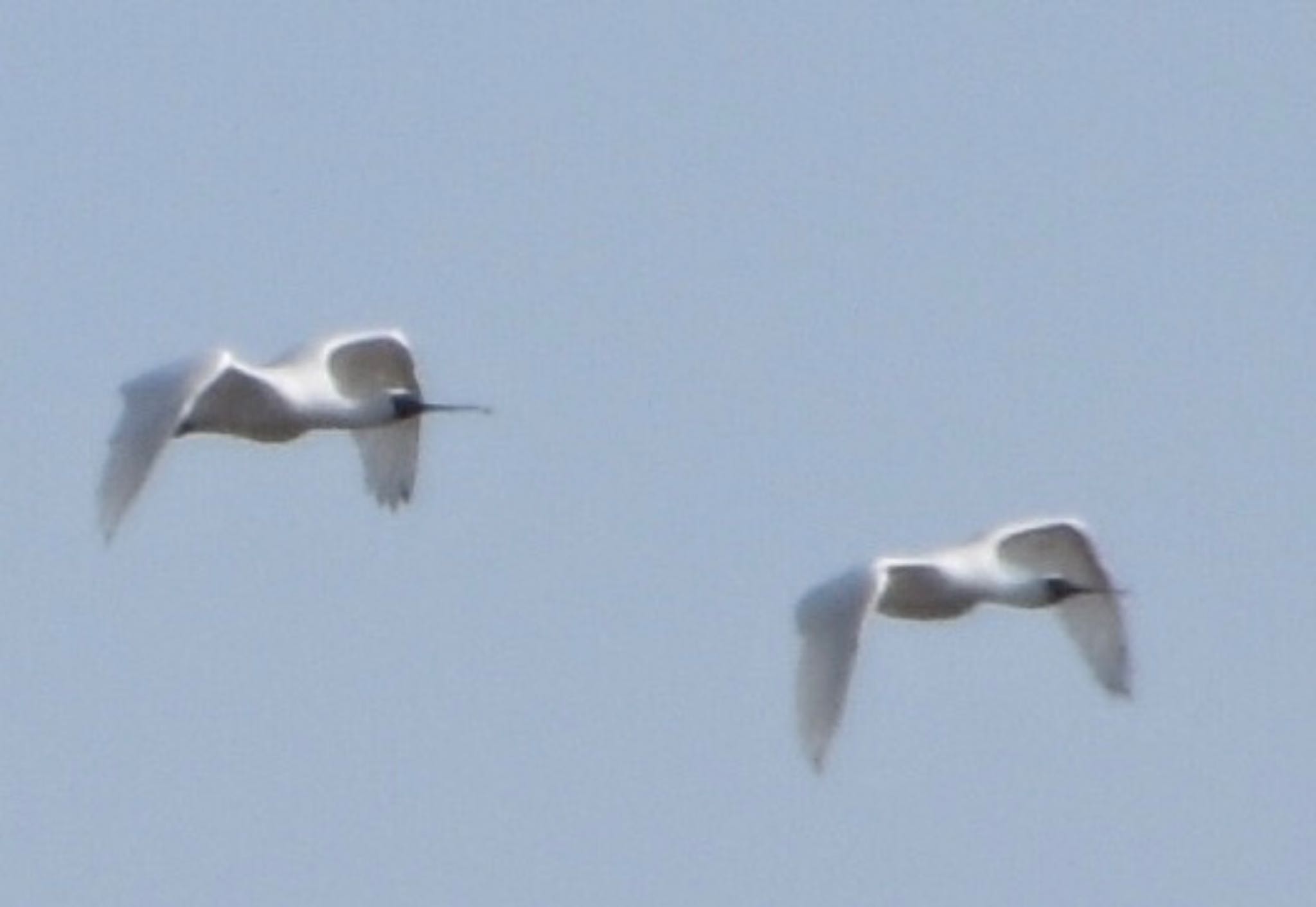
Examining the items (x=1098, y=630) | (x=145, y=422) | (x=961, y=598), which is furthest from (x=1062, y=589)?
(x=145, y=422)

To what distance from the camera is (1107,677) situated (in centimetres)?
5125

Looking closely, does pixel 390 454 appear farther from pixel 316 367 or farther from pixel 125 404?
pixel 125 404

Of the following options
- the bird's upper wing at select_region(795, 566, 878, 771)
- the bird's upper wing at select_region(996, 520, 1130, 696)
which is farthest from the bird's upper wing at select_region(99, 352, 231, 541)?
the bird's upper wing at select_region(996, 520, 1130, 696)

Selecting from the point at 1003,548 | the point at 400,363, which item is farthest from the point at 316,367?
the point at 1003,548

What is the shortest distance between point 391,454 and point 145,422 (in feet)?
17.8

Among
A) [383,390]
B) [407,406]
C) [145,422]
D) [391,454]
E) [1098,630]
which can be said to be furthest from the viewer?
[1098,630]

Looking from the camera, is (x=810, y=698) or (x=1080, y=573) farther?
(x=1080, y=573)

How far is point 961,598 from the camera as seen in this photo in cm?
4972

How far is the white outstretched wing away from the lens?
50.7 m

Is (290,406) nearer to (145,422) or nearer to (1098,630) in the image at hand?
(145,422)

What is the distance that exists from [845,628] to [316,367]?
425 centimetres

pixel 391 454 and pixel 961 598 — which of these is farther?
pixel 391 454

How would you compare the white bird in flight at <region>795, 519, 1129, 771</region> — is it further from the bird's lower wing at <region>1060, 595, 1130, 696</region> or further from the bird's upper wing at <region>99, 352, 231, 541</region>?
the bird's upper wing at <region>99, 352, 231, 541</region>

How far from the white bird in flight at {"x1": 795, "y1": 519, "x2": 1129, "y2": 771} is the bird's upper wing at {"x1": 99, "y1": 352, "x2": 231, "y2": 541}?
3.72 meters
